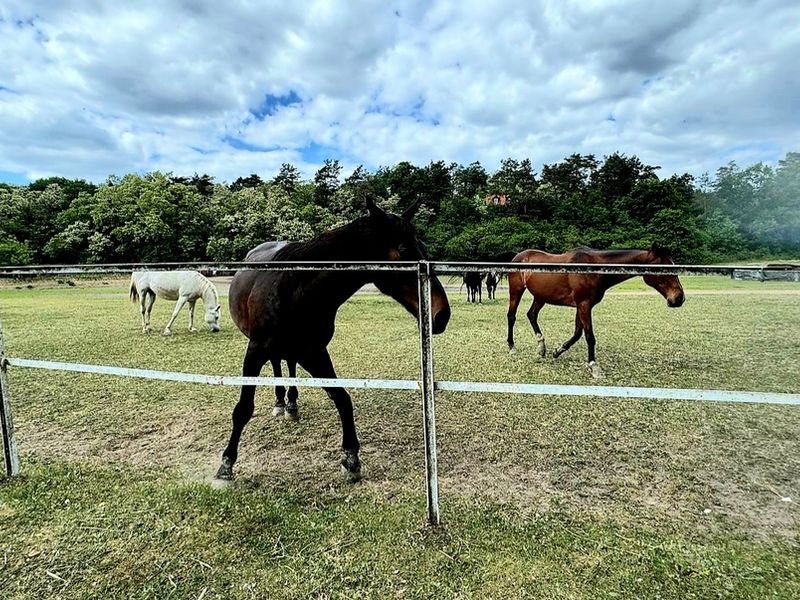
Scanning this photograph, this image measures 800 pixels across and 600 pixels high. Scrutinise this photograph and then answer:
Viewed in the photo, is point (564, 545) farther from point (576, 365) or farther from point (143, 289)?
point (143, 289)

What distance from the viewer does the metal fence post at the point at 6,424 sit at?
2.69 metres

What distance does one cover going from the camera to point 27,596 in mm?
1828

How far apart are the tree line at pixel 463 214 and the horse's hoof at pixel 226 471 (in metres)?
25.2

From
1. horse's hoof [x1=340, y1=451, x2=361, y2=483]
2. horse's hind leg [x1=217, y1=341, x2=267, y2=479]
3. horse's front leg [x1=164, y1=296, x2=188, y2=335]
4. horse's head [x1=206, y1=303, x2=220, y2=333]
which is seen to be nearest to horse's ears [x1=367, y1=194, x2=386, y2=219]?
horse's hind leg [x1=217, y1=341, x2=267, y2=479]

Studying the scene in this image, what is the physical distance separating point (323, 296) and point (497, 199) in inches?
2168

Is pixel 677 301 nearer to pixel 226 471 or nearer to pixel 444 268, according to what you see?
pixel 444 268

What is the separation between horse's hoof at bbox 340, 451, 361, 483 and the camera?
2.80 metres

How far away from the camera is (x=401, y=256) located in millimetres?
2438

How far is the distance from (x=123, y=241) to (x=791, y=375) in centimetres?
4302

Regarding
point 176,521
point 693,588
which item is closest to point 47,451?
point 176,521

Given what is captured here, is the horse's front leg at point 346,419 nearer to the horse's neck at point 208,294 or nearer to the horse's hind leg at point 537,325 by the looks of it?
the horse's hind leg at point 537,325

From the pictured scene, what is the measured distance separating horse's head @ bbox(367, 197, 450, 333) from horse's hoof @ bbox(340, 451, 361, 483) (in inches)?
42.7

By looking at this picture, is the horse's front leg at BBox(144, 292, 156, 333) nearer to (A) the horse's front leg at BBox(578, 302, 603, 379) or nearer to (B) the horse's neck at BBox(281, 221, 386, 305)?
(B) the horse's neck at BBox(281, 221, 386, 305)

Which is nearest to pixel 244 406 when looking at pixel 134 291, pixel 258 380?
pixel 258 380
